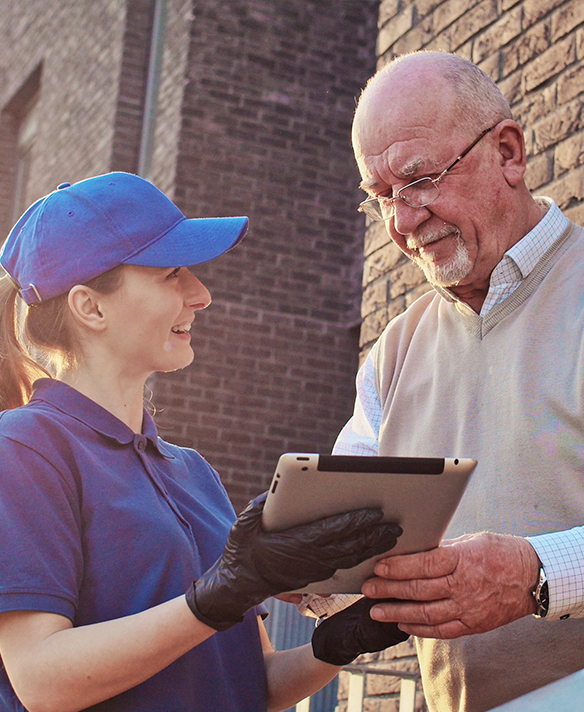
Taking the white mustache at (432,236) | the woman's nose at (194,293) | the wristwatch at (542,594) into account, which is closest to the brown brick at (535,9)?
the white mustache at (432,236)

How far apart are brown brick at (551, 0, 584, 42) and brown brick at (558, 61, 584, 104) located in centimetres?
17

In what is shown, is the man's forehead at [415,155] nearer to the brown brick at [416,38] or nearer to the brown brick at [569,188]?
the brown brick at [569,188]

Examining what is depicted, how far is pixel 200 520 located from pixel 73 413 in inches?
15.1

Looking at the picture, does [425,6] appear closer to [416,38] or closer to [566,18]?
[416,38]

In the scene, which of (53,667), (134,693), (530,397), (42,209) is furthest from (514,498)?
(42,209)

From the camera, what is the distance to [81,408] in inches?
80.5

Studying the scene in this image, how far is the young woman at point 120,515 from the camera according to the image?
5.71 ft

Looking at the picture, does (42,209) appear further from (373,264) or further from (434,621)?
(373,264)

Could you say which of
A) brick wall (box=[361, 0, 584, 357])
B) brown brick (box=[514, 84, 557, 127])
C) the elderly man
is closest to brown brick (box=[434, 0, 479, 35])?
brick wall (box=[361, 0, 584, 357])

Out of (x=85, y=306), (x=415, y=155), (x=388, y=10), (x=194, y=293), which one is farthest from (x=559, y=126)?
(x=85, y=306)

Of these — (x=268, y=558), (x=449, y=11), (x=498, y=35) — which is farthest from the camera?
(x=449, y=11)

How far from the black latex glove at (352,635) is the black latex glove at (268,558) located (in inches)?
15.4

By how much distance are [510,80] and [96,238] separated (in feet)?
7.15

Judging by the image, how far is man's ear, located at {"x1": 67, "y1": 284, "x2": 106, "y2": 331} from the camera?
83.3 inches
